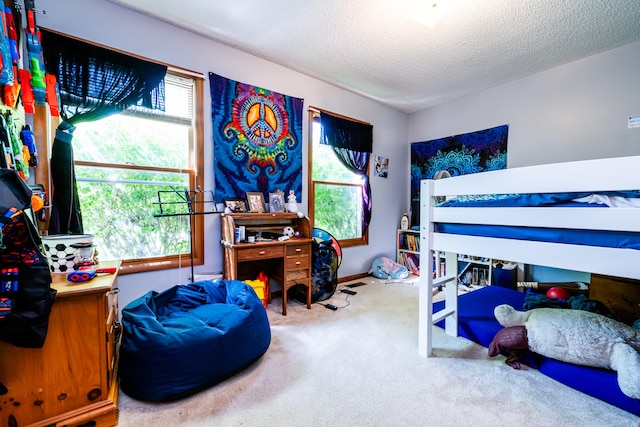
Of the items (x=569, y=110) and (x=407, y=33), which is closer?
(x=407, y=33)

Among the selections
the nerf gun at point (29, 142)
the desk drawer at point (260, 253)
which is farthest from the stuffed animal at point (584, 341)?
the nerf gun at point (29, 142)

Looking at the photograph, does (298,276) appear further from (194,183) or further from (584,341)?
(584,341)

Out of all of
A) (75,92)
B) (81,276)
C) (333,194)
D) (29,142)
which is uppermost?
(75,92)

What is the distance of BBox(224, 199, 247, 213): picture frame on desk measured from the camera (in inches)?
103

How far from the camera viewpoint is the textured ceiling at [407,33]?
2059mm

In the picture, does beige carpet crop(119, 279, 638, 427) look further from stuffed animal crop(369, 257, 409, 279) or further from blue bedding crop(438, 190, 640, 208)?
stuffed animal crop(369, 257, 409, 279)

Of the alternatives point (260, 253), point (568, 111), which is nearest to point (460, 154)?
point (568, 111)

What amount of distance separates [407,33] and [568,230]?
2029 millimetres

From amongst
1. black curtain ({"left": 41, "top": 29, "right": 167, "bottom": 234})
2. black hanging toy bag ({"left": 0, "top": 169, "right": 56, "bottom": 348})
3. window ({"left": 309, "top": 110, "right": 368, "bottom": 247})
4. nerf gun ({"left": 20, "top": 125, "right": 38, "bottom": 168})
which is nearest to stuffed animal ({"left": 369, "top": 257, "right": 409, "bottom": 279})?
window ({"left": 309, "top": 110, "right": 368, "bottom": 247})

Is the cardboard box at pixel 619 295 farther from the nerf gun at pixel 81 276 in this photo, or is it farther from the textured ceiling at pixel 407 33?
the nerf gun at pixel 81 276

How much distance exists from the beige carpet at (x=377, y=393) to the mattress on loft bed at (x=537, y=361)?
0.16 feet

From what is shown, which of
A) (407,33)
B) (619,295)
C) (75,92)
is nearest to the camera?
(75,92)

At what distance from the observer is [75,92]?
1.93 metres

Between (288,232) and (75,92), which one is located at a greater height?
(75,92)
